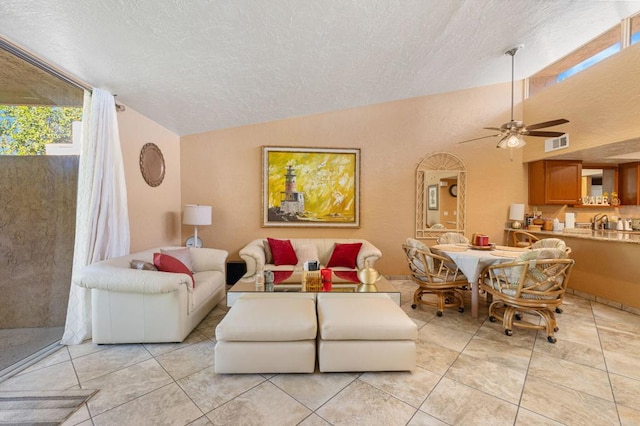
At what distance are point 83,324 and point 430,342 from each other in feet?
10.8

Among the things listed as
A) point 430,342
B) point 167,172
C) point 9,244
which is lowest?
point 430,342

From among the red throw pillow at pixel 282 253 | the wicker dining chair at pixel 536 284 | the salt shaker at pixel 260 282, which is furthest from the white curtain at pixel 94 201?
the wicker dining chair at pixel 536 284

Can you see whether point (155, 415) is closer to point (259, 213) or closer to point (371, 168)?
point (259, 213)

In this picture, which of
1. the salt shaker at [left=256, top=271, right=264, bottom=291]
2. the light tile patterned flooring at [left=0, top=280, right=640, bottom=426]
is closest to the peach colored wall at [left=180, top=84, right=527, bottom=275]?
the salt shaker at [left=256, top=271, right=264, bottom=291]

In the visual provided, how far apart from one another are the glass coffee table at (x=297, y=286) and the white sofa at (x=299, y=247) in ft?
1.18

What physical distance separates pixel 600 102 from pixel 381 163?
9.92ft

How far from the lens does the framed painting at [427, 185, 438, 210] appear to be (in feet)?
15.0

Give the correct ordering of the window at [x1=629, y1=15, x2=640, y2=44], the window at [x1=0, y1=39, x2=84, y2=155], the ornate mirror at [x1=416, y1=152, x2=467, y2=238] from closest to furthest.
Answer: the window at [x1=0, y1=39, x2=84, y2=155] → the window at [x1=629, y1=15, x2=640, y2=44] → the ornate mirror at [x1=416, y1=152, x2=467, y2=238]

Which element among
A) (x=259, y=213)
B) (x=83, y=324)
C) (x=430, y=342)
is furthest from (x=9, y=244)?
(x=430, y=342)

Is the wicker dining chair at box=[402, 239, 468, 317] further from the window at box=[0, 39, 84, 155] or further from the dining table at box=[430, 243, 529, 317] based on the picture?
the window at box=[0, 39, 84, 155]

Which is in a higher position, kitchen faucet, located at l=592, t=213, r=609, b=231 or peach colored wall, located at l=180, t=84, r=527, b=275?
peach colored wall, located at l=180, t=84, r=527, b=275

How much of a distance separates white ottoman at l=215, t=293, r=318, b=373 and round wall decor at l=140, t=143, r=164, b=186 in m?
2.62

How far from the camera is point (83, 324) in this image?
2.38 metres

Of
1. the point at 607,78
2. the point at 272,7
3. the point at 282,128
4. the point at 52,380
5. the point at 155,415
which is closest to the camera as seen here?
the point at 155,415
